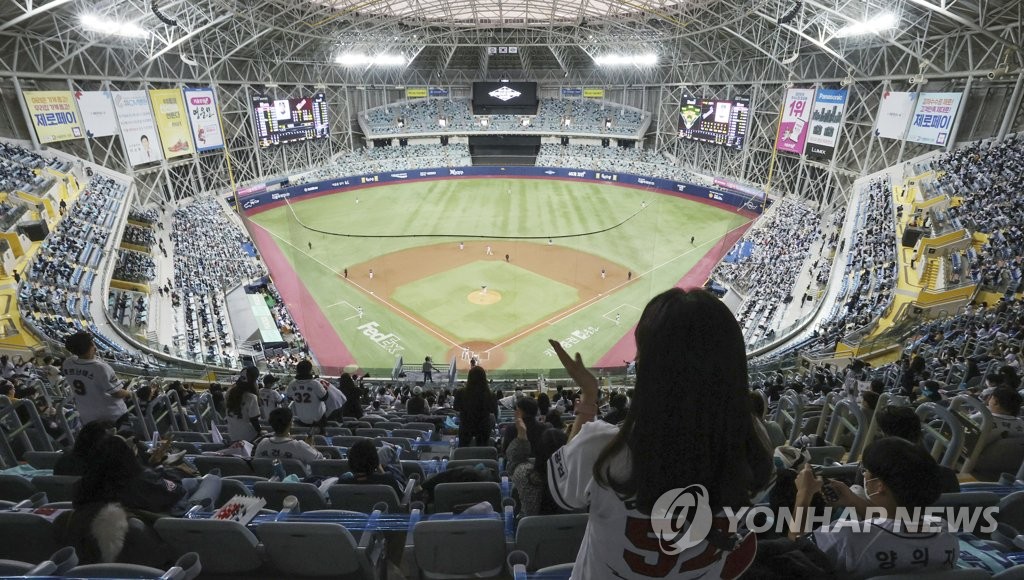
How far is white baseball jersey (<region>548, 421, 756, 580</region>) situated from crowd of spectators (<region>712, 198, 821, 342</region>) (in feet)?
73.1

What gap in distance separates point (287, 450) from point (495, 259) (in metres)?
27.3

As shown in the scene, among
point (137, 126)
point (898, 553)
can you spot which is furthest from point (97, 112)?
point (898, 553)

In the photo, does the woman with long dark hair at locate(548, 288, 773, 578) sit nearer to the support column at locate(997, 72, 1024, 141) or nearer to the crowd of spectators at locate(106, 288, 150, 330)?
the crowd of spectators at locate(106, 288, 150, 330)

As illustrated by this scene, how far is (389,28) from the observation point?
47031mm

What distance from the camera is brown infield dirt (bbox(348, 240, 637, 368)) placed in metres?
29.6

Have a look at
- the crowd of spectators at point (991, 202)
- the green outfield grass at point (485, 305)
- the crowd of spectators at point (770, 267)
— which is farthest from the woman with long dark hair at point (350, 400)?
the crowd of spectators at point (991, 202)

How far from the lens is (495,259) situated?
3306 centimetres

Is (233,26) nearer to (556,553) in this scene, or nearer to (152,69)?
(152,69)

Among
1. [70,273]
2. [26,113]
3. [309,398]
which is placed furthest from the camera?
[26,113]

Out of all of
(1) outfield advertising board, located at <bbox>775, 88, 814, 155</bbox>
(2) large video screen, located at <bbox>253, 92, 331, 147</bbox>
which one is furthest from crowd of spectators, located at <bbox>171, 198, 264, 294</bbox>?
(1) outfield advertising board, located at <bbox>775, 88, 814, 155</bbox>

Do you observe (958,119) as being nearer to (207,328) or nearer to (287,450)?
(287,450)

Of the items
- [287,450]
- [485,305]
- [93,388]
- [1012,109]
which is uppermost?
[1012,109]

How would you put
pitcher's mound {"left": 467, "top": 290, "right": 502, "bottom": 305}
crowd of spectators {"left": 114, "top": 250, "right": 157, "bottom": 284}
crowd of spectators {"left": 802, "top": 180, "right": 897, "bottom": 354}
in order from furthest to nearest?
1. pitcher's mound {"left": 467, "top": 290, "right": 502, "bottom": 305}
2. crowd of spectators {"left": 114, "top": 250, "right": 157, "bottom": 284}
3. crowd of spectators {"left": 802, "top": 180, "right": 897, "bottom": 354}

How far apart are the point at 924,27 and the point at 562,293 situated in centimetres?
2375
